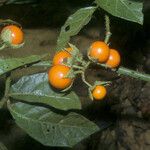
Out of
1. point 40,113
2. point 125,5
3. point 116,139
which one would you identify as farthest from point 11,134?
point 125,5

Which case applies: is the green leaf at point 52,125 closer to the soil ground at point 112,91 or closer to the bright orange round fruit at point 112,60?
the bright orange round fruit at point 112,60

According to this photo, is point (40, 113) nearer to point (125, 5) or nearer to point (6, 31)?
point (6, 31)

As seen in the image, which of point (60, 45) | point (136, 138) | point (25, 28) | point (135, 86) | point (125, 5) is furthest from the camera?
point (25, 28)

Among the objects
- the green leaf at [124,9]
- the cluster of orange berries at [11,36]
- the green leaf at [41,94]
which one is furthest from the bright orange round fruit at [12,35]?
the green leaf at [124,9]

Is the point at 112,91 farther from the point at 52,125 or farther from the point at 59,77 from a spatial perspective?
the point at 59,77

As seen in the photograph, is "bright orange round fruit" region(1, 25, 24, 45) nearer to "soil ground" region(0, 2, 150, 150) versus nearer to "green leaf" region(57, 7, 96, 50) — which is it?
"green leaf" region(57, 7, 96, 50)

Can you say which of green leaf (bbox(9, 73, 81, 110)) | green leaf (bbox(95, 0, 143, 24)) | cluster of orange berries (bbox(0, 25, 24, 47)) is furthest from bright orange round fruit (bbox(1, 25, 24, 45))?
green leaf (bbox(95, 0, 143, 24))
